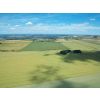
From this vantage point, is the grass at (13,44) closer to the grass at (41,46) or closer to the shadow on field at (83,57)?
the grass at (41,46)

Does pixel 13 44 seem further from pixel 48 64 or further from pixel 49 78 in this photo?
pixel 49 78

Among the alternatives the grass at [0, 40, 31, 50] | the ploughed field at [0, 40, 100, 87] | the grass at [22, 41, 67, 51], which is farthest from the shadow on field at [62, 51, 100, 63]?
the grass at [0, 40, 31, 50]

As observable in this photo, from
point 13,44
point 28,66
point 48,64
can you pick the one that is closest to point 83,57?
point 48,64

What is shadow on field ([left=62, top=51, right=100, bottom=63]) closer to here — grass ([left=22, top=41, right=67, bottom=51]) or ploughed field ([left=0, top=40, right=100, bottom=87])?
ploughed field ([left=0, top=40, right=100, bottom=87])
